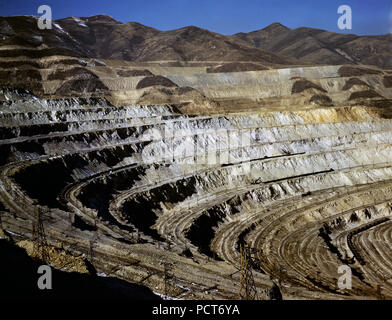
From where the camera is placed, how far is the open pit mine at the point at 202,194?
24750mm

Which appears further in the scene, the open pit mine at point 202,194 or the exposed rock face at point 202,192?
the exposed rock face at point 202,192

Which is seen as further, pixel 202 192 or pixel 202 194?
pixel 202 192

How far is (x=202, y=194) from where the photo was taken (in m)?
50.4

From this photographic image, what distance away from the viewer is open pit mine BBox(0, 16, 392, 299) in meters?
24.8

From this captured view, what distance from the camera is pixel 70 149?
55094 millimetres

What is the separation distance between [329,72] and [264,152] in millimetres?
100263

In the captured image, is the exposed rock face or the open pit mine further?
the exposed rock face

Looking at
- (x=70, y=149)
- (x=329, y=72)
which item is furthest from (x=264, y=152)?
(x=329, y=72)

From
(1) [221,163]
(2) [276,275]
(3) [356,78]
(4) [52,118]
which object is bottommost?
(2) [276,275]

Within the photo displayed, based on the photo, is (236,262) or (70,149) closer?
(236,262)

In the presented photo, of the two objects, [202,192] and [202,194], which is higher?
[202,192]

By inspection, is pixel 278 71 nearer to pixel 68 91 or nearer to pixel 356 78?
pixel 356 78
